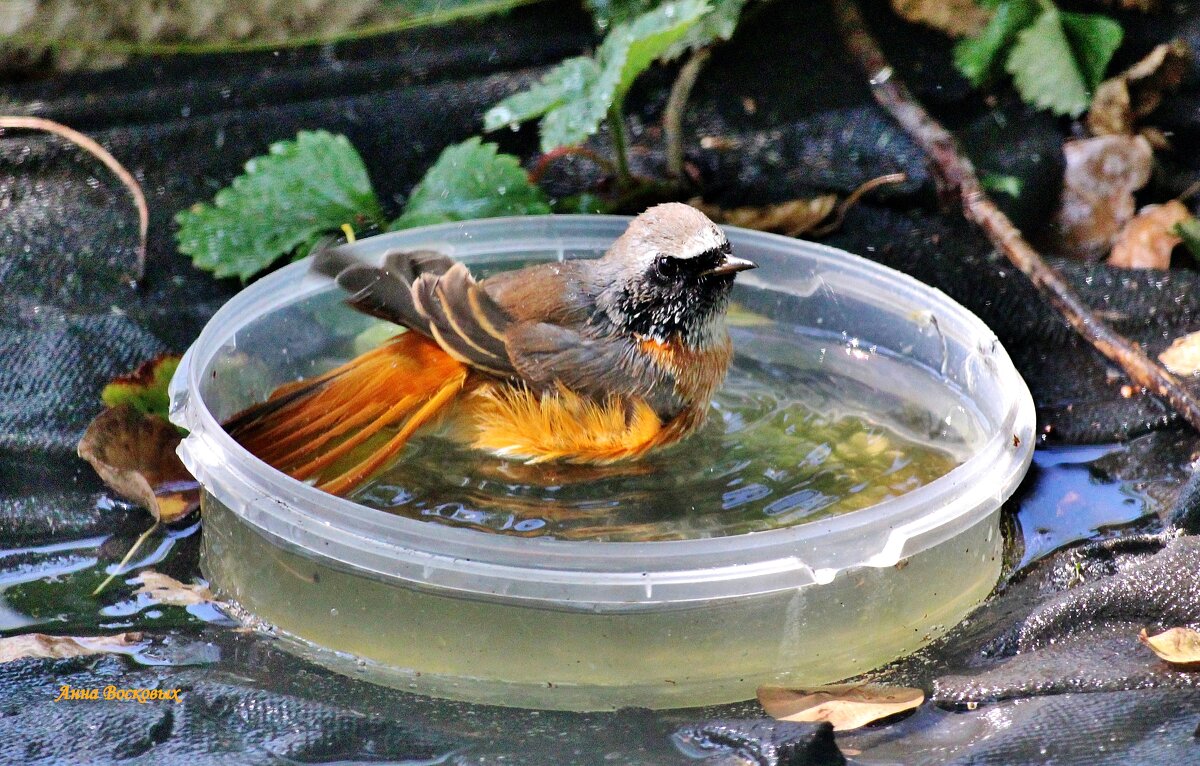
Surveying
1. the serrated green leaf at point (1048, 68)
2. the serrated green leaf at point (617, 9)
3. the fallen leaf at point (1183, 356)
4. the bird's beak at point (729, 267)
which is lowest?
the fallen leaf at point (1183, 356)

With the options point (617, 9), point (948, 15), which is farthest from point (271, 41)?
point (948, 15)

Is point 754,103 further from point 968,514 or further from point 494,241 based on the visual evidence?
point 968,514

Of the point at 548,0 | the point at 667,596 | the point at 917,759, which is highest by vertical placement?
the point at 548,0

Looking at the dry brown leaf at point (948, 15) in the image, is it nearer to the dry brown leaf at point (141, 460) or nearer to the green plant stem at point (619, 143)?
the green plant stem at point (619, 143)

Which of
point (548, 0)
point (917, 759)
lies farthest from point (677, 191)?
point (917, 759)

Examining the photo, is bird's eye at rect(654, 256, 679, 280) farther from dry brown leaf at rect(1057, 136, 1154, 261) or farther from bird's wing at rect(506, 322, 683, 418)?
dry brown leaf at rect(1057, 136, 1154, 261)

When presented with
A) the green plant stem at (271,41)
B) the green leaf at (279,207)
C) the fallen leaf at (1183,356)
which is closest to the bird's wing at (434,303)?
the green leaf at (279,207)

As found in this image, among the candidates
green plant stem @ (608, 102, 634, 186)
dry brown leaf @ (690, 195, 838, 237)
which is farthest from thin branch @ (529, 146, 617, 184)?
dry brown leaf @ (690, 195, 838, 237)
